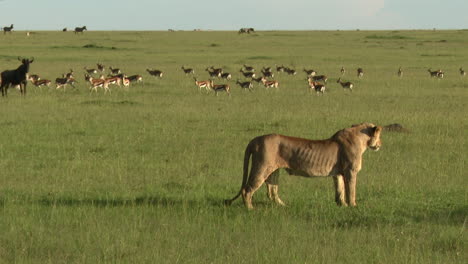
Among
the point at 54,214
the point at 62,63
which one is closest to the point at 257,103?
the point at 54,214

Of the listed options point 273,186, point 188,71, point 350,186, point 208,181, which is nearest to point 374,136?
point 350,186

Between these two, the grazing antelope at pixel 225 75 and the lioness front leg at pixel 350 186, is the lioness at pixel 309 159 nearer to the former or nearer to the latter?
the lioness front leg at pixel 350 186

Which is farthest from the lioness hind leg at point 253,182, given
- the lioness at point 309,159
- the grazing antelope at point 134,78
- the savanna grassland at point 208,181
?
the grazing antelope at point 134,78

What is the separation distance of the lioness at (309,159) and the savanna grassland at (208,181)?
316mm

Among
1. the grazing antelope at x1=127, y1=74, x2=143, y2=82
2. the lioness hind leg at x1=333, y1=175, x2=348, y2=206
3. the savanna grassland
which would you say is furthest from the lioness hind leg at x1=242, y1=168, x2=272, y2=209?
the grazing antelope at x1=127, y1=74, x2=143, y2=82

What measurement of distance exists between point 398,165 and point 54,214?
7.03 metres

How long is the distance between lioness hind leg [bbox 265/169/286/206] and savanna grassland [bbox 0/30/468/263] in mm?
174

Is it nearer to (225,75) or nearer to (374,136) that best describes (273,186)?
(374,136)

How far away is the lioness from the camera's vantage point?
931 centimetres

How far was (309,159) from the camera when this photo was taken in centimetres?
950

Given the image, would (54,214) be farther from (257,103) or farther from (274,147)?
(257,103)

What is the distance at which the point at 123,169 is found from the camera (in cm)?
1287

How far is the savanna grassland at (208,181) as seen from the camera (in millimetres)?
7668

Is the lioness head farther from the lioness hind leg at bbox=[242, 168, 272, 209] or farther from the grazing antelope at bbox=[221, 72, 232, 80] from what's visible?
the grazing antelope at bbox=[221, 72, 232, 80]
